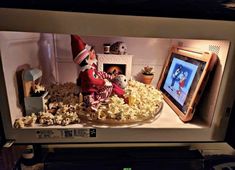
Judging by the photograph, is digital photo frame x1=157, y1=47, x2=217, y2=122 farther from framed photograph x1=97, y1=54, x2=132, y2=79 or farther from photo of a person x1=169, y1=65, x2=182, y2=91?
framed photograph x1=97, y1=54, x2=132, y2=79

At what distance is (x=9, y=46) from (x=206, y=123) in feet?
2.18

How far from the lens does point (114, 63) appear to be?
2.63ft

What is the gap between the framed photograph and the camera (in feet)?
2.57

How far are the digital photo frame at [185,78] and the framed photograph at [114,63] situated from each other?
0.19m

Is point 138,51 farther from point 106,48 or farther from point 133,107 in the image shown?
point 133,107

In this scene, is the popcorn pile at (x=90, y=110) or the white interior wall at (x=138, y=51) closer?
the popcorn pile at (x=90, y=110)

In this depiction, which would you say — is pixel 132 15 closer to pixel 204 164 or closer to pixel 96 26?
pixel 96 26

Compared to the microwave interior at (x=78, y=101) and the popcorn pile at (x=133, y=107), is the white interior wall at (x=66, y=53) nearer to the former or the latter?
the microwave interior at (x=78, y=101)

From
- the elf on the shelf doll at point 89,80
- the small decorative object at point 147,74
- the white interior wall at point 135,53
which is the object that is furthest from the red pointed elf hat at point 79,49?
the small decorative object at point 147,74

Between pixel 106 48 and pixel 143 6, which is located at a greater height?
pixel 143 6

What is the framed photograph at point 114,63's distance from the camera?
0.78 metres

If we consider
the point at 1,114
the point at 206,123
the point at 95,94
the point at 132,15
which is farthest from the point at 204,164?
the point at 1,114

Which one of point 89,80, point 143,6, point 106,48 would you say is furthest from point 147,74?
point 143,6

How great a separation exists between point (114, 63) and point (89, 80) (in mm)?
199
